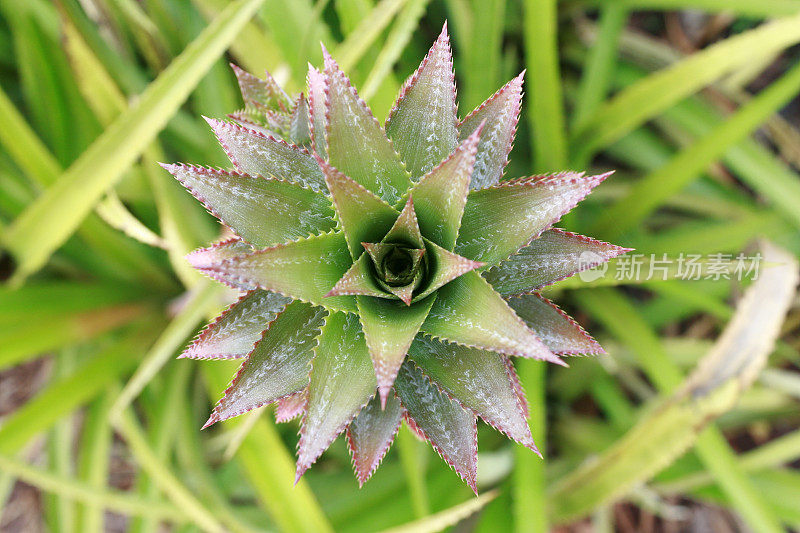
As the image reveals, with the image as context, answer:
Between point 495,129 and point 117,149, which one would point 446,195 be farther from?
point 117,149

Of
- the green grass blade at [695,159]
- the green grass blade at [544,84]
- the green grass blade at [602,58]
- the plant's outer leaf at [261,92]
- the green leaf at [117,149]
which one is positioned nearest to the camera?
the plant's outer leaf at [261,92]

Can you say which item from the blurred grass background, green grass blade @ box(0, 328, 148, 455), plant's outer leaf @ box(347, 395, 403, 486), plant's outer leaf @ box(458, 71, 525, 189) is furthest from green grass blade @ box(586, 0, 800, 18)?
green grass blade @ box(0, 328, 148, 455)

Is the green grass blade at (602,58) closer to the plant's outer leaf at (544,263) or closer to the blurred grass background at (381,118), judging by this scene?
the blurred grass background at (381,118)

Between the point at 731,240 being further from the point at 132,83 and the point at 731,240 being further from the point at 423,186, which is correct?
the point at 132,83

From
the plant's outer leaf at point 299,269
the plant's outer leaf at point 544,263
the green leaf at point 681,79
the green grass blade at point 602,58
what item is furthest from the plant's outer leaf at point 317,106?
the green grass blade at point 602,58

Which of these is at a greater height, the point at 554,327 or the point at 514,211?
the point at 514,211

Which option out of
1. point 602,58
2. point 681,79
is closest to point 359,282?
point 681,79
